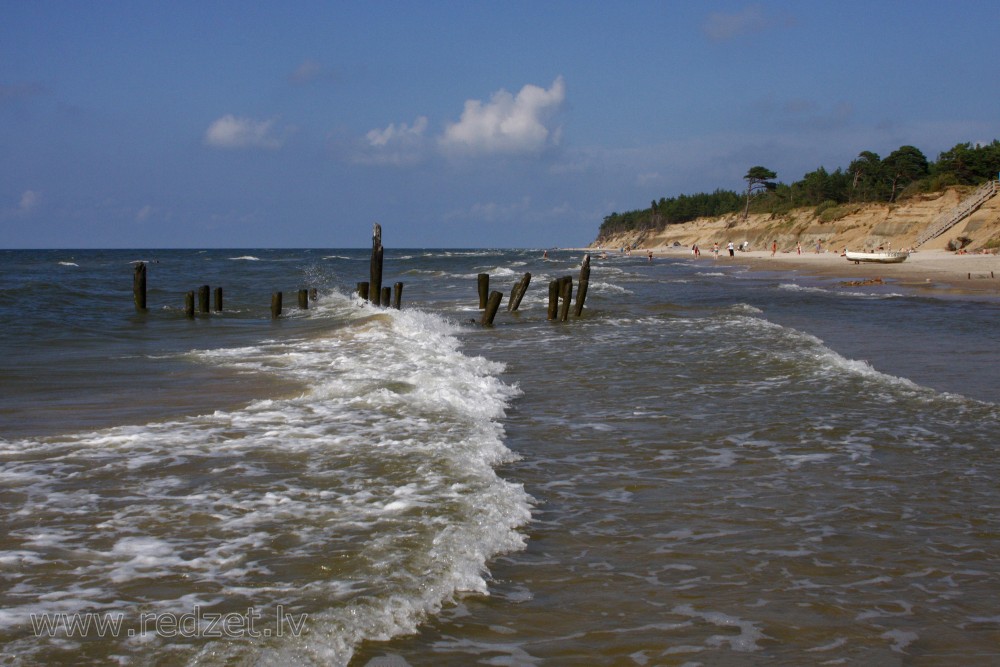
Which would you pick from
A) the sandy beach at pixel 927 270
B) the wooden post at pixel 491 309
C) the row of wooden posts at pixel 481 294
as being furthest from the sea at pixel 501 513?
the sandy beach at pixel 927 270

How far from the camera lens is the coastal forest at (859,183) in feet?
219

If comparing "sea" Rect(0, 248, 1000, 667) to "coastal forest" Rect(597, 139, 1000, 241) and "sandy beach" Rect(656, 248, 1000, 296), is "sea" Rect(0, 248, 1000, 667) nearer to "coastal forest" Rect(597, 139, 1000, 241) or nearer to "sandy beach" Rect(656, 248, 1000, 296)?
"sandy beach" Rect(656, 248, 1000, 296)

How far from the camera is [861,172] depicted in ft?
287

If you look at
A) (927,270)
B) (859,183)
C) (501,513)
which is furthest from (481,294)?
(859,183)

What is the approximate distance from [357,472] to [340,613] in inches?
104

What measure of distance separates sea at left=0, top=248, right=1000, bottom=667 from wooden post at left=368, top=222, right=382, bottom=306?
10.7m

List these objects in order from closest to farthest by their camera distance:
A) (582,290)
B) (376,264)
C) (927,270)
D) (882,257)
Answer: (582,290) → (376,264) → (927,270) → (882,257)

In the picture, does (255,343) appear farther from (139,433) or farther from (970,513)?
(970,513)

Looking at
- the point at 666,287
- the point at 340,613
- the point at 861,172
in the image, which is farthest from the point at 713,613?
the point at 861,172

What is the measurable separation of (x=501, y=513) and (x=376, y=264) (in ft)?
61.8

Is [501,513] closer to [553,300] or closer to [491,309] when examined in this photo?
[491,309]

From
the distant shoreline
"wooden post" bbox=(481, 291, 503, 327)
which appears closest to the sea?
"wooden post" bbox=(481, 291, 503, 327)

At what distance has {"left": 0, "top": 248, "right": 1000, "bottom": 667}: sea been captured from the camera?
363 centimetres

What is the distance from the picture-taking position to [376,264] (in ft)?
77.0
